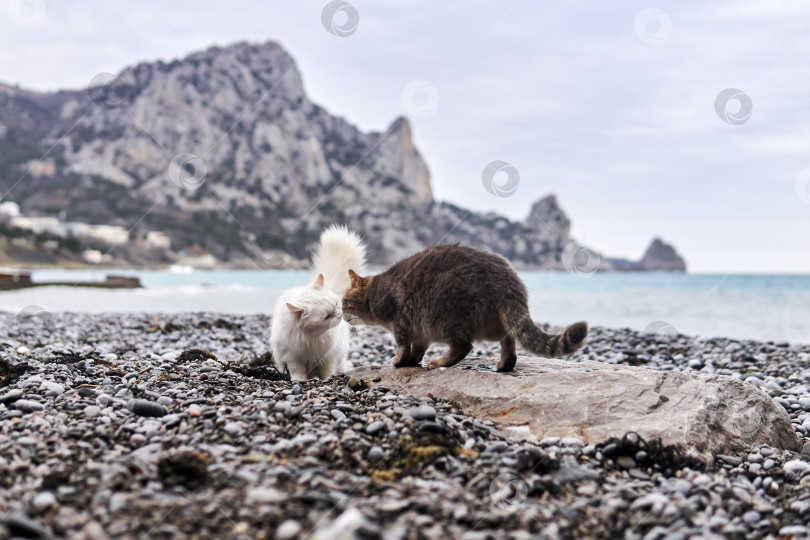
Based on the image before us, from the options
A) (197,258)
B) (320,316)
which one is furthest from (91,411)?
(197,258)

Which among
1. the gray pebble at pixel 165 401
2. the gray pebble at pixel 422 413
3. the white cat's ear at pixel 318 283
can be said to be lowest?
the gray pebble at pixel 165 401

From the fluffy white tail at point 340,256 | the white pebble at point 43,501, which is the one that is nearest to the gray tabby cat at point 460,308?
the fluffy white tail at point 340,256

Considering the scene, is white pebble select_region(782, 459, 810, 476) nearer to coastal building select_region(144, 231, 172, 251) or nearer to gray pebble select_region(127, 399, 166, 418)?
gray pebble select_region(127, 399, 166, 418)

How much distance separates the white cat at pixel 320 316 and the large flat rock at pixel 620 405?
119 centimetres

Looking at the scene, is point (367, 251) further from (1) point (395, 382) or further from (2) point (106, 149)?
(2) point (106, 149)

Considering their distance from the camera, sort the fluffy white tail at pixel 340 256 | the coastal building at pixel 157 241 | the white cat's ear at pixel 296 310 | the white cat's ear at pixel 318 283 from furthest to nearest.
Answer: the coastal building at pixel 157 241 < the fluffy white tail at pixel 340 256 < the white cat's ear at pixel 318 283 < the white cat's ear at pixel 296 310

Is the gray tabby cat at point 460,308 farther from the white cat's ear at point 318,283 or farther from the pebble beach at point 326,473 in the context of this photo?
the pebble beach at point 326,473

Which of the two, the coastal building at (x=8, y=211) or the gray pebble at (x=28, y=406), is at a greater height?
the coastal building at (x=8, y=211)

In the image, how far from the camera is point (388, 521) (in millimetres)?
2383

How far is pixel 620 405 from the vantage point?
13.3 feet

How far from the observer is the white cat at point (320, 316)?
551cm

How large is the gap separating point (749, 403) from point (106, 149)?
100485 millimetres

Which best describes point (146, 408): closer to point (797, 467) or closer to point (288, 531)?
point (288, 531)

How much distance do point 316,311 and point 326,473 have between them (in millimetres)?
2756
